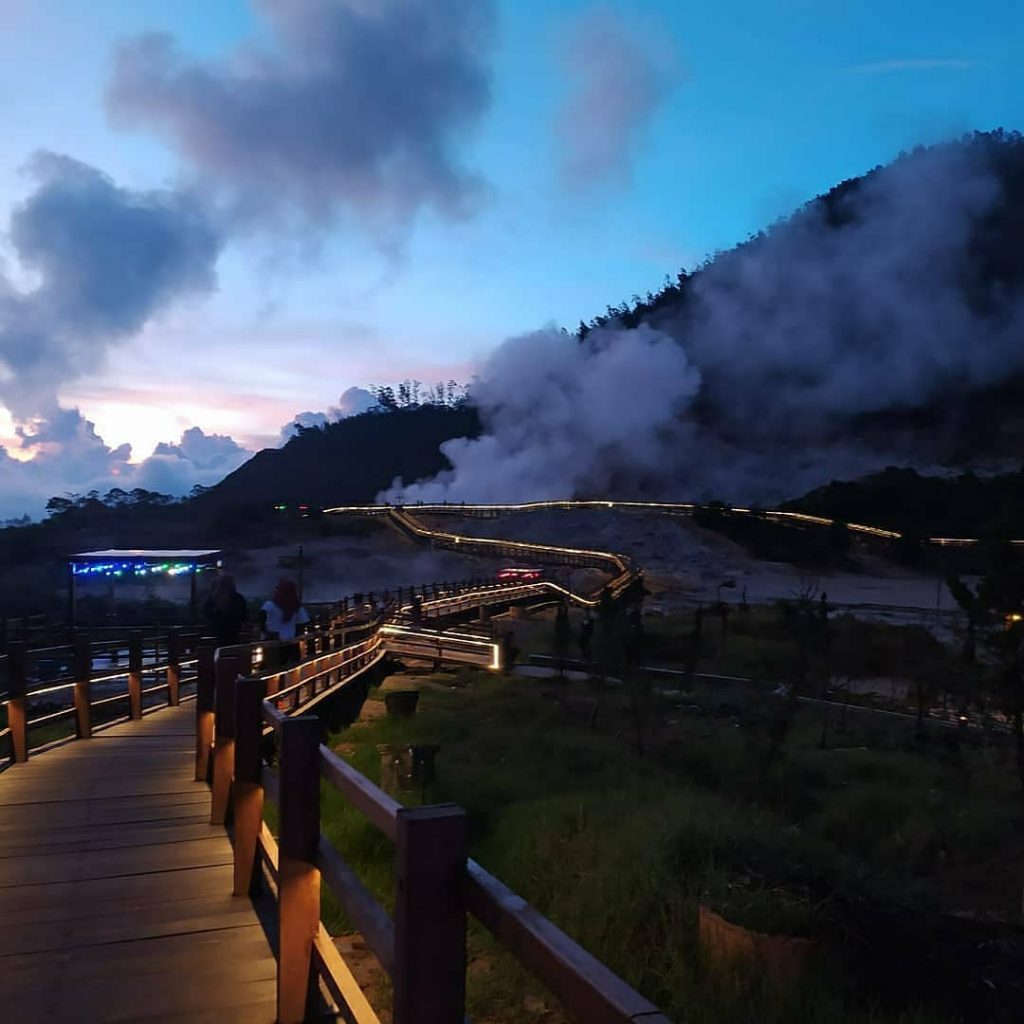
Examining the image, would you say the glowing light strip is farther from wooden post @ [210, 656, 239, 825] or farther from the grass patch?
wooden post @ [210, 656, 239, 825]

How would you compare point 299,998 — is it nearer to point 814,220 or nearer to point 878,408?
point 878,408

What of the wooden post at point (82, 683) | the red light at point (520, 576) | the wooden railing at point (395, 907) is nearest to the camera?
the wooden railing at point (395, 907)

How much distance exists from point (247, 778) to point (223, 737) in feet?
4.07

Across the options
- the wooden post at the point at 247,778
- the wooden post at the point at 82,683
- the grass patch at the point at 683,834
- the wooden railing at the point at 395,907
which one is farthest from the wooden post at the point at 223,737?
the wooden post at the point at 82,683

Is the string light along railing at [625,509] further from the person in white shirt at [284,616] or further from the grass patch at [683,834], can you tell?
the person in white shirt at [284,616]

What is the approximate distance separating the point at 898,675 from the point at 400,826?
1240 inches

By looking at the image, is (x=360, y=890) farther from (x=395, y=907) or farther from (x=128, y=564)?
(x=128, y=564)

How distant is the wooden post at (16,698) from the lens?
356 inches

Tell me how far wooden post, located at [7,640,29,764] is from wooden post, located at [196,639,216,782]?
6.63 feet

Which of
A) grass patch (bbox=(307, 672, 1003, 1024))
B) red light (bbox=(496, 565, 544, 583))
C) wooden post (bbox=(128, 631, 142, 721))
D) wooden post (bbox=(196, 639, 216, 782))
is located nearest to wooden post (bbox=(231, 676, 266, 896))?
grass patch (bbox=(307, 672, 1003, 1024))

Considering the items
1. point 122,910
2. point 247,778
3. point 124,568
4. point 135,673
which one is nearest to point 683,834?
point 247,778

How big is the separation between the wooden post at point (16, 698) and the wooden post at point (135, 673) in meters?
2.63

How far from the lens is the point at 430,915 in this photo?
7.43ft

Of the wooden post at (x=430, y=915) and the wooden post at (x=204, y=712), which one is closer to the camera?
the wooden post at (x=430, y=915)
